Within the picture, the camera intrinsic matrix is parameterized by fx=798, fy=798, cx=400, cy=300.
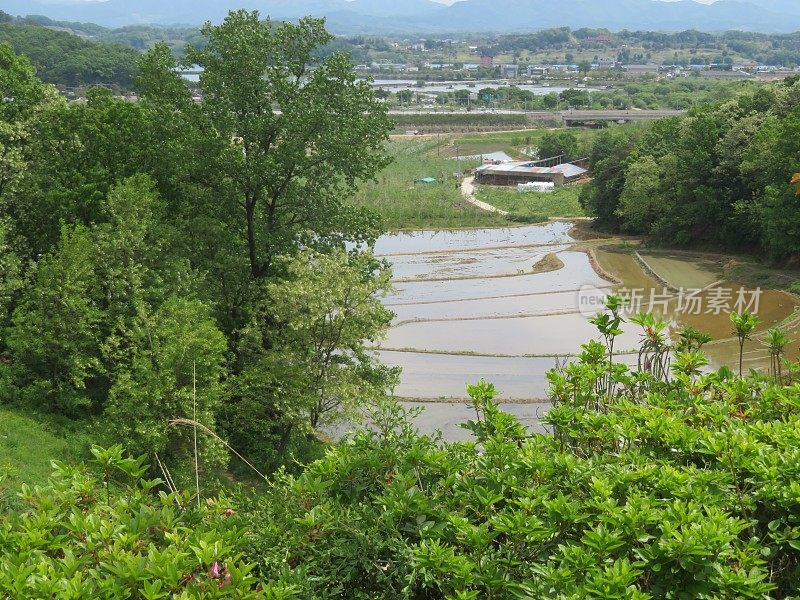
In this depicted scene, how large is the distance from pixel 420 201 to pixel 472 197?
552 centimetres

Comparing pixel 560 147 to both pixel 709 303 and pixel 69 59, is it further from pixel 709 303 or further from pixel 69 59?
pixel 69 59

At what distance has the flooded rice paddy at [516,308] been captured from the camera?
19484 millimetres

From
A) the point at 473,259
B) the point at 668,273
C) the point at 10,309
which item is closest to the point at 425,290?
the point at 473,259

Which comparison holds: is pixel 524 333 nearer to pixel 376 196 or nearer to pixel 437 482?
pixel 437 482

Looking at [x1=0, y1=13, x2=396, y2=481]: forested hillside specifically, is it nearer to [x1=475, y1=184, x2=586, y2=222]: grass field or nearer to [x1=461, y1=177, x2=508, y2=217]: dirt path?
[x1=475, y1=184, x2=586, y2=222]: grass field

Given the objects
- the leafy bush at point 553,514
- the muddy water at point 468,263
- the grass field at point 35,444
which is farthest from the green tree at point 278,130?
the muddy water at point 468,263

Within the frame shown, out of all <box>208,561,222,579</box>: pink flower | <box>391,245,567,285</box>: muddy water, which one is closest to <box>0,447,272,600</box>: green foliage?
<box>208,561,222,579</box>: pink flower

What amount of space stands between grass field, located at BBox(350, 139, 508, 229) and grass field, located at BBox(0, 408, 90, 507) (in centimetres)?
2444

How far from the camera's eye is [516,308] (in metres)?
26.2

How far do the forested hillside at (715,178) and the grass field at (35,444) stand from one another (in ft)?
77.7

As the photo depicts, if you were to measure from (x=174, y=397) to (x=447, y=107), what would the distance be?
91.4m

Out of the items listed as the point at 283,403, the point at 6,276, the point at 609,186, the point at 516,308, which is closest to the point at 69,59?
the point at 609,186

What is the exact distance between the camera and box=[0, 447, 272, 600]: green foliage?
3484 mm

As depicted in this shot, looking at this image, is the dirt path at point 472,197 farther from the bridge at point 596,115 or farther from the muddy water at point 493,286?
the bridge at point 596,115
